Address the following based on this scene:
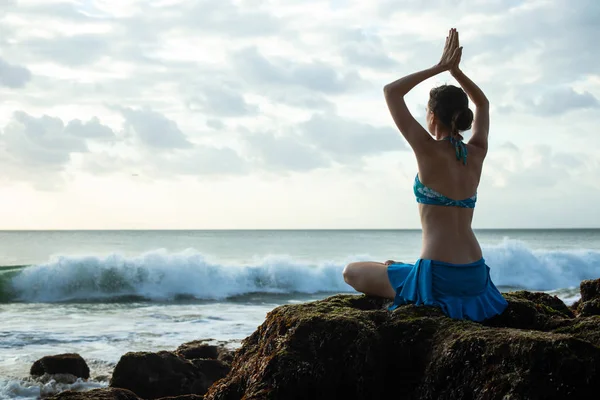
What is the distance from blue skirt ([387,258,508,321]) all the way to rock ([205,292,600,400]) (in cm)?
13

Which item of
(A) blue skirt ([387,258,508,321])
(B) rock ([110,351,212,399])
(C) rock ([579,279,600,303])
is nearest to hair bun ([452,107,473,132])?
(A) blue skirt ([387,258,508,321])

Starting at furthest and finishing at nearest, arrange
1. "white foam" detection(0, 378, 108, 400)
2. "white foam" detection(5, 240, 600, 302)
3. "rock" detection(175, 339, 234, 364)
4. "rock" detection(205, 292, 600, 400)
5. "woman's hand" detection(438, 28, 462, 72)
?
"white foam" detection(5, 240, 600, 302), "rock" detection(175, 339, 234, 364), "white foam" detection(0, 378, 108, 400), "woman's hand" detection(438, 28, 462, 72), "rock" detection(205, 292, 600, 400)

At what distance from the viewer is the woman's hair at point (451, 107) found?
4305 mm

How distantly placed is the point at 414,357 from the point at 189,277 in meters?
19.6

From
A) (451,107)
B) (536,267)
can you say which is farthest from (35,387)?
(536,267)

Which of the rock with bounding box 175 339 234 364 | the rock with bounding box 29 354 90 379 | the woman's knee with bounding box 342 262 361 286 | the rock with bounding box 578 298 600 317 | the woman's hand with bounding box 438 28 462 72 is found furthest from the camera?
the rock with bounding box 175 339 234 364

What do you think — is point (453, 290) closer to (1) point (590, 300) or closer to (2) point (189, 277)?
(1) point (590, 300)

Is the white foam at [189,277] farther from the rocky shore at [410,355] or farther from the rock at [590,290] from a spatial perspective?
the rocky shore at [410,355]

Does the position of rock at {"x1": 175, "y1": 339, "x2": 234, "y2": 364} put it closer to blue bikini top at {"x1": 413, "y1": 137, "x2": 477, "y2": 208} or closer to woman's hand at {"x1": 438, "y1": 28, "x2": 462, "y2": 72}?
blue bikini top at {"x1": 413, "y1": 137, "x2": 477, "y2": 208}

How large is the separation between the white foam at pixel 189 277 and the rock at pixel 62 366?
1178 centimetres

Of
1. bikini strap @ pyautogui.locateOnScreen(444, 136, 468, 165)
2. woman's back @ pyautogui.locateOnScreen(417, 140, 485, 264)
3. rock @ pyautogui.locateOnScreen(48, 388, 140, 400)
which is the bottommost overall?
rock @ pyautogui.locateOnScreen(48, 388, 140, 400)

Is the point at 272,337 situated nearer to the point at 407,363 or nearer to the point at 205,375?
the point at 407,363

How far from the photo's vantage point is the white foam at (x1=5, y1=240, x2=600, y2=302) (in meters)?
21.5

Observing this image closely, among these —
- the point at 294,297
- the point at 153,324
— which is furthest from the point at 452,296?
the point at 294,297
